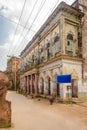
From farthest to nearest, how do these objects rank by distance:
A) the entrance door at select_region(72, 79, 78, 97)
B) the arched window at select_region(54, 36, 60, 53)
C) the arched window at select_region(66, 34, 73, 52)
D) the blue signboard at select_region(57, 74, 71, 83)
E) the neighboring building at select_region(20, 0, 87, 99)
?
the arched window at select_region(54, 36, 60, 53), the entrance door at select_region(72, 79, 78, 97), the arched window at select_region(66, 34, 73, 52), the neighboring building at select_region(20, 0, 87, 99), the blue signboard at select_region(57, 74, 71, 83)

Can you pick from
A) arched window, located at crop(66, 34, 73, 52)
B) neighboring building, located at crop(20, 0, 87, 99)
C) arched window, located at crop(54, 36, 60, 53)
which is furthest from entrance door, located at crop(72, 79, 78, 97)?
arched window, located at crop(54, 36, 60, 53)

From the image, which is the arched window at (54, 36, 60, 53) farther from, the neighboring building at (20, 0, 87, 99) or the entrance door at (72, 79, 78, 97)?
the entrance door at (72, 79, 78, 97)

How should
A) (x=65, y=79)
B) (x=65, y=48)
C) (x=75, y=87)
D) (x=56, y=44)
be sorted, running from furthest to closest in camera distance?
(x=56, y=44) < (x=75, y=87) < (x=65, y=48) < (x=65, y=79)

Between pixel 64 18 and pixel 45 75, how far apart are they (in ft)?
24.8

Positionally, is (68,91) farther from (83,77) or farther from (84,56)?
(84,56)

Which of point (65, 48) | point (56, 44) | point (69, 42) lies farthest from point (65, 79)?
point (56, 44)

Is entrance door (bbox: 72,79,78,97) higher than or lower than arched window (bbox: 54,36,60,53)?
lower

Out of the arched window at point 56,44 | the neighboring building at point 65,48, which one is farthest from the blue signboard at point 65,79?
the arched window at point 56,44

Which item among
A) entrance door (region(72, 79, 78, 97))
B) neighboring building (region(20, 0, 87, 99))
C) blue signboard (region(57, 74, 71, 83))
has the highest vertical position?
neighboring building (region(20, 0, 87, 99))

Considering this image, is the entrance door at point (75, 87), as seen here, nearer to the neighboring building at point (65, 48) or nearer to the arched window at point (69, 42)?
the neighboring building at point (65, 48)

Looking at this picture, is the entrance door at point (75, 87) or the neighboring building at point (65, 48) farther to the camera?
the entrance door at point (75, 87)

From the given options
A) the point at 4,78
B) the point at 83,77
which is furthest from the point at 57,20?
the point at 4,78

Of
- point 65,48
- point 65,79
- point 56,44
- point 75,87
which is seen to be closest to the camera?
point 65,79

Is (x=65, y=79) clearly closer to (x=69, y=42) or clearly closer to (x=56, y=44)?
(x=69, y=42)
